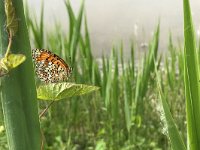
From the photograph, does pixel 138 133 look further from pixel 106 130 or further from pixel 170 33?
pixel 170 33

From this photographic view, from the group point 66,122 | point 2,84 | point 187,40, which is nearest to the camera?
point 2,84

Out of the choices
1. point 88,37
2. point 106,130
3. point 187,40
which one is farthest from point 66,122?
point 187,40

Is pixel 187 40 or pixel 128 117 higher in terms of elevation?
pixel 187 40

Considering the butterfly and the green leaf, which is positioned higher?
the green leaf

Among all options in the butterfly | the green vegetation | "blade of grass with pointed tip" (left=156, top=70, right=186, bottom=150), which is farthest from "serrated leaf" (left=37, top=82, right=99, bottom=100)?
the green vegetation

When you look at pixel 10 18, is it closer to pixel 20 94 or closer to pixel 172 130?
pixel 20 94

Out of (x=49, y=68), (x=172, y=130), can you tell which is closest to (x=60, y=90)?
(x=49, y=68)

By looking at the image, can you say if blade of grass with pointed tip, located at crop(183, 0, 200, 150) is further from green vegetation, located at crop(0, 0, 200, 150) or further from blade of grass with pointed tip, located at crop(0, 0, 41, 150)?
green vegetation, located at crop(0, 0, 200, 150)
